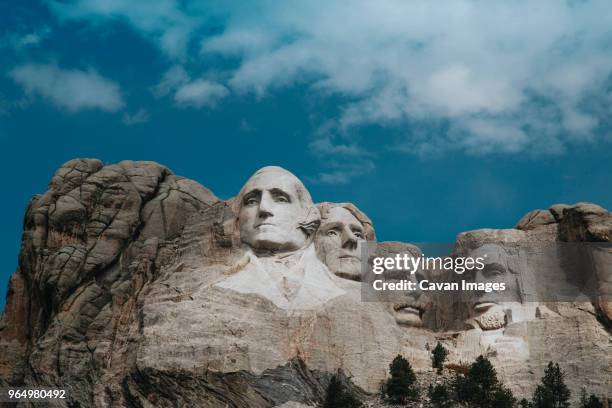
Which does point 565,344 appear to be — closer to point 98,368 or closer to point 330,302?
point 330,302

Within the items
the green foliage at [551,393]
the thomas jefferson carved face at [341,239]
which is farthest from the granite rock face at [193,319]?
the thomas jefferson carved face at [341,239]

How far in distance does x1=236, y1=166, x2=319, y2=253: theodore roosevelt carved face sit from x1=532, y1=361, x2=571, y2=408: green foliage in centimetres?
503

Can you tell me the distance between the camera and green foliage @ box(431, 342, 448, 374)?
29547 mm

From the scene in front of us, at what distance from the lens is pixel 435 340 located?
31.0 m

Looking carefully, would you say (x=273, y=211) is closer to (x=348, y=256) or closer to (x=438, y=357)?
(x=348, y=256)

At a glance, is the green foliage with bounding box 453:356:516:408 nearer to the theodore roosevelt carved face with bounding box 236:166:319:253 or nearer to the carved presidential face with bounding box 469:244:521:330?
the carved presidential face with bounding box 469:244:521:330

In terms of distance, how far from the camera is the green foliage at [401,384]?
91.8 feet

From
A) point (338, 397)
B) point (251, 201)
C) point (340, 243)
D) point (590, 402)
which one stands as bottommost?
point (338, 397)

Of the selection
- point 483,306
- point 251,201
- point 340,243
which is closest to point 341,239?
point 340,243

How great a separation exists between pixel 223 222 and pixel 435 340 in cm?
431

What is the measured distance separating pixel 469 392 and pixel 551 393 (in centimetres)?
133

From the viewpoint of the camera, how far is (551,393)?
92.2 ft

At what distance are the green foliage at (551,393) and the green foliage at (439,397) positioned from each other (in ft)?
4.89

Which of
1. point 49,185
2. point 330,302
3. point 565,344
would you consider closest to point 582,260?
point 565,344
